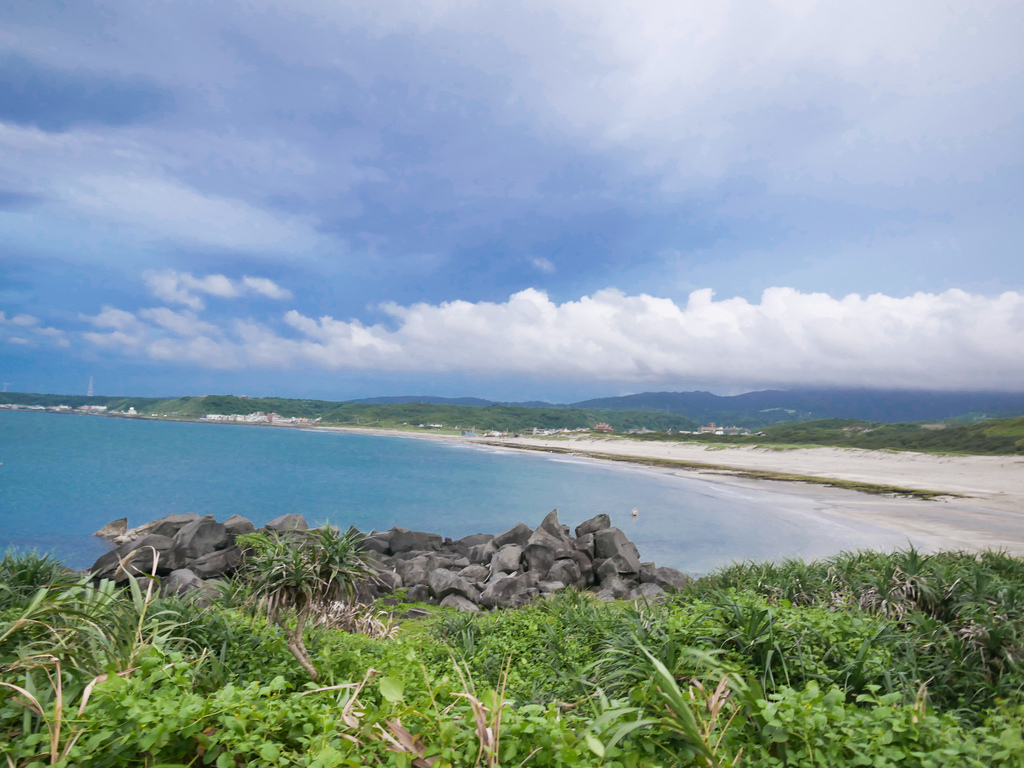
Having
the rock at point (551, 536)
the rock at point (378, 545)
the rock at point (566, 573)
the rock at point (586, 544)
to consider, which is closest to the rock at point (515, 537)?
the rock at point (551, 536)

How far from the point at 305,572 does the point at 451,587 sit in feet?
14.6

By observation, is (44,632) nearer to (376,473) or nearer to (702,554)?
(702,554)

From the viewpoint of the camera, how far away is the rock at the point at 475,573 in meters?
13.1

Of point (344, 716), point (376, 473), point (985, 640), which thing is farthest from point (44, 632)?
point (376, 473)

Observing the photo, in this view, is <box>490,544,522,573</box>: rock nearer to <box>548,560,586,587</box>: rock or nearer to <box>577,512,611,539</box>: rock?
<box>548,560,586,587</box>: rock

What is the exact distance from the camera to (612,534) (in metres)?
14.6

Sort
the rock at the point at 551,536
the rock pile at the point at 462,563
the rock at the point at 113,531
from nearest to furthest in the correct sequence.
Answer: the rock pile at the point at 462,563, the rock at the point at 551,536, the rock at the point at 113,531

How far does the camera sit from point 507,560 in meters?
13.6

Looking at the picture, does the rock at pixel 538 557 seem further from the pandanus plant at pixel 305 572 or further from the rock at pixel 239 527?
the rock at pixel 239 527

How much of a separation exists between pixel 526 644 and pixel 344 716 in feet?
15.2

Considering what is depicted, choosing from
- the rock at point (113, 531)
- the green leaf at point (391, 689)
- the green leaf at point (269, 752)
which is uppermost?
the green leaf at point (391, 689)

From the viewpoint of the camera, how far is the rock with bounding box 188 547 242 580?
457 inches

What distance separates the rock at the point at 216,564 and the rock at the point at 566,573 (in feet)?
25.4

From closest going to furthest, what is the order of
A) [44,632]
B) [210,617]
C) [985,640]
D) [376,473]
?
[44,632] < [210,617] < [985,640] < [376,473]
